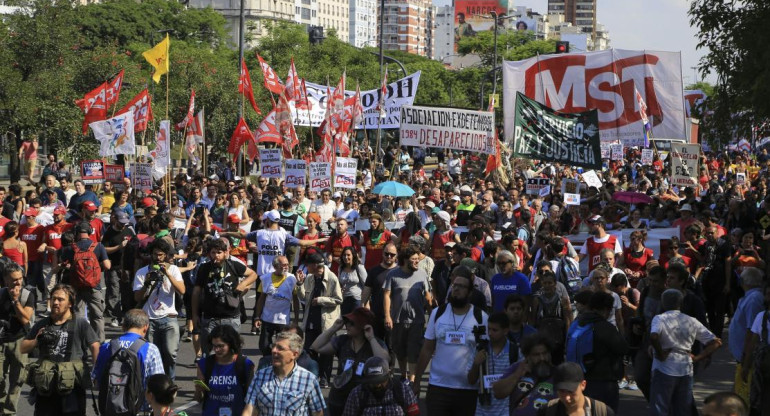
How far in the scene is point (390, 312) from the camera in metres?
10.3

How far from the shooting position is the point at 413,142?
22938 mm

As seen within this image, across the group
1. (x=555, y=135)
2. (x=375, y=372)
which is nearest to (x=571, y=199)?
(x=555, y=135)

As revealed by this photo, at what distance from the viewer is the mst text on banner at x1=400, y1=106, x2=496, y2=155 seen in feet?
74.3

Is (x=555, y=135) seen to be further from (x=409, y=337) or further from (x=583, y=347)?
(x=583, y=347)

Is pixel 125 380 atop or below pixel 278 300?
below

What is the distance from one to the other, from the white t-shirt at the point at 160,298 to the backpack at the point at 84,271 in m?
1.67

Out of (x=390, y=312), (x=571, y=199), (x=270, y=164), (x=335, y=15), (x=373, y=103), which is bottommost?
(x=390, y=312)

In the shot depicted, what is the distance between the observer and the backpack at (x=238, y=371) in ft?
23.9

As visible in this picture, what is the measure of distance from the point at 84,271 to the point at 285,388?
5967 mm

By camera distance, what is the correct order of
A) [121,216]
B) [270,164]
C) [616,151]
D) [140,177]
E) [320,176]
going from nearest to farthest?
[121,216], [320,176], [140,177], [270,164], [616,151]

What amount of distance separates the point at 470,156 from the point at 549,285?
37.7 metres

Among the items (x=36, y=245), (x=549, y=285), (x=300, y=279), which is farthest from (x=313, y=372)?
(x=36, y=245)

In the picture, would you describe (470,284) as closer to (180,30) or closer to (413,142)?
(413,142)

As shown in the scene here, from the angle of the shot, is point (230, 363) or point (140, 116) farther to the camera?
point (140, 116)
